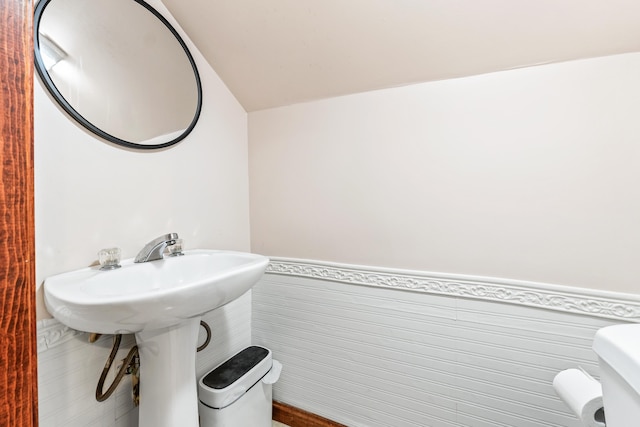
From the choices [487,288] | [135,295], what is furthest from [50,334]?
[487,288]

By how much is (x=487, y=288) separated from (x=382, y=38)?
100cm

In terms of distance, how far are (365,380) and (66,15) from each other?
1.67 m

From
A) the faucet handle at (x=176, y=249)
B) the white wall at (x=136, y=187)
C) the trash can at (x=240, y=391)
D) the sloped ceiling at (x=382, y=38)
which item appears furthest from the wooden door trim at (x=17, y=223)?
the sloped ceiling at (x=382, y=38)

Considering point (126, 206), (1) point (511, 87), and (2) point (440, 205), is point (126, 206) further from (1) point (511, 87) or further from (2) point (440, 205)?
(1) point (511, 87)

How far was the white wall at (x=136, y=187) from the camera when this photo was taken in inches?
28.7

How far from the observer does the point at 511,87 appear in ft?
3.04

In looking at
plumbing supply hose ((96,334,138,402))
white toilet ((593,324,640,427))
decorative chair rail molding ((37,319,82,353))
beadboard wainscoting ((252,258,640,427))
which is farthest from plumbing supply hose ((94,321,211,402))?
white toilet ((593,324,640,427))

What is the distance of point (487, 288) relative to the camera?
963 millimetres

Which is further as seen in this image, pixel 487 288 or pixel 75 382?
pixel 487 288

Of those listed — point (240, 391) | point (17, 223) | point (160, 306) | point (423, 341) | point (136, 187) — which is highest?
point (136, 187)

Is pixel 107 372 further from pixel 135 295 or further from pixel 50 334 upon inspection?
pixel 135 295

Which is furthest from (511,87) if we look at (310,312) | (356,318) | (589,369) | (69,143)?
(69,143)

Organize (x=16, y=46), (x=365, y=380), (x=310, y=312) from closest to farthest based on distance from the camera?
1. (x=16, y=46)
2. (x=365, y=380)
3. (x=310, y=312)

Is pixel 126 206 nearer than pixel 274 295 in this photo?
Yes
